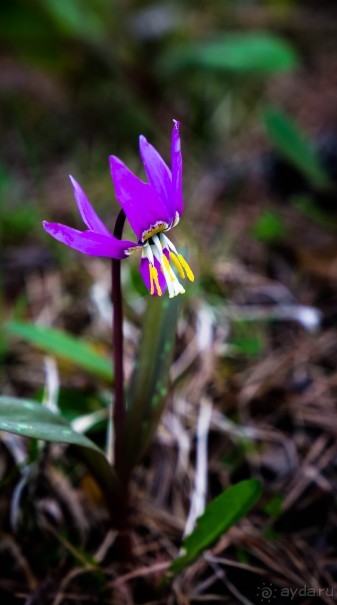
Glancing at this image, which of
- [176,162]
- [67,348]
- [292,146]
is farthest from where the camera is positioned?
[292,146]

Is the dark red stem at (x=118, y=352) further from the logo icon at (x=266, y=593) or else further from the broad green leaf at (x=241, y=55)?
the broad green leaf at (x=241, y=55)

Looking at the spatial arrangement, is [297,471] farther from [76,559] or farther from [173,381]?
[76,559]

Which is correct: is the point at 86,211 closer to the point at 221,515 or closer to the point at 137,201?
the point at 137,201

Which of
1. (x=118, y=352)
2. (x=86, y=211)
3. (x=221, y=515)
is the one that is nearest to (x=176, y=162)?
(x=86, y=211)

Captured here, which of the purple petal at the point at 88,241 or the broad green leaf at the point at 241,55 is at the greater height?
the broad green leaf at the point at 241,55

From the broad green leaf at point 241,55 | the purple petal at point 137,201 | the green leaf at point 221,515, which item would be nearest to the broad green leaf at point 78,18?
the broad green leaf at point 241,55

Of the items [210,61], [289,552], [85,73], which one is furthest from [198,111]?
[289,552]

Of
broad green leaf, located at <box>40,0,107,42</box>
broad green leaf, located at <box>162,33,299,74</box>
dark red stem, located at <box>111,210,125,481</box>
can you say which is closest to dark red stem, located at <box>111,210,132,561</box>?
dark red stem, located at <box>111,210,125,481</box>

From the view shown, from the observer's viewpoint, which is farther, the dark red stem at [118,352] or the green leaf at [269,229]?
the green leaf at [269,229]
